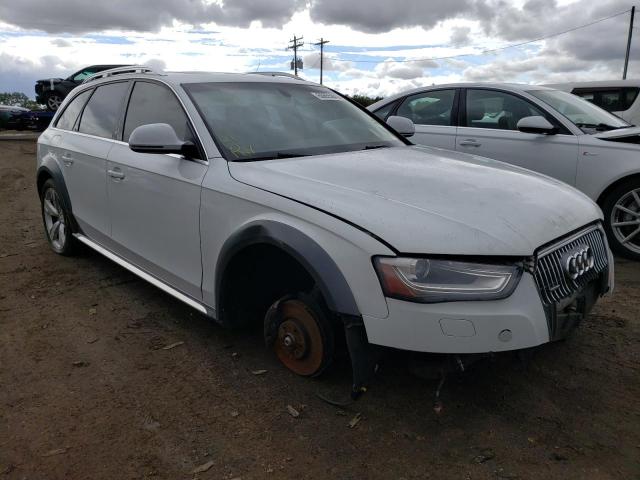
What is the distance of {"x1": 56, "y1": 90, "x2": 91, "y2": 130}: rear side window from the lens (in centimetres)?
496

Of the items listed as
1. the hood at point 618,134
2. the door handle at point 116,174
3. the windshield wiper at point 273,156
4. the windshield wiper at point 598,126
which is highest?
the windshield wiper at point 598,126

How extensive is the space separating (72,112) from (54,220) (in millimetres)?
1096

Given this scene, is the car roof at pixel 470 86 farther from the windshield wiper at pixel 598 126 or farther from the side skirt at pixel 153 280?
the side skirt at pixel 153 280

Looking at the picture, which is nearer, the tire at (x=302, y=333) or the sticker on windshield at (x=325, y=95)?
the tire at (x=302, y=333)

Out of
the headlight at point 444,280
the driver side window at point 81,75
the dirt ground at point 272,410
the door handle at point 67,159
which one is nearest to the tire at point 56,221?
the door handle at point 67,159

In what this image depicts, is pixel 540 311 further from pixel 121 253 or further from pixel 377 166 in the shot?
pixel 121 253

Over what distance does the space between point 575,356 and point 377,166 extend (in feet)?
5.21

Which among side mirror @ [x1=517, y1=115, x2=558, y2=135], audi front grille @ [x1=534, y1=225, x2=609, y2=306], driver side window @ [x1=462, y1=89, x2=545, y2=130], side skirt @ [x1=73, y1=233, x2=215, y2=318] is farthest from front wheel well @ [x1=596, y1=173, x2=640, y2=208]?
side skirt @ [x1=73, y1=233, x2=215, y2=318]

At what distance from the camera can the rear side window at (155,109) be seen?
3.42 metres

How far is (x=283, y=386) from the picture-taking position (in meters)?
3.00

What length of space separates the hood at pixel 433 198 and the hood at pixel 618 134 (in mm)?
2607

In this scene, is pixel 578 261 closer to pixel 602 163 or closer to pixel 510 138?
pixel 602 163

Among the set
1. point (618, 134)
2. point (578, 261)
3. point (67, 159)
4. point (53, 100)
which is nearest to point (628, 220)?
point (618, 134)

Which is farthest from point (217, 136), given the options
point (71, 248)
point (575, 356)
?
point (71, 248)
